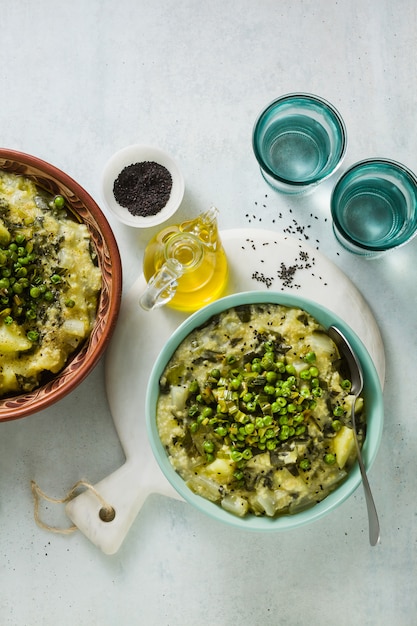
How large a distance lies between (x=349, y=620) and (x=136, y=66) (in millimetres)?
3507

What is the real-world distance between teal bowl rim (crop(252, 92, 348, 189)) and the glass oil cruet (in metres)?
0.45

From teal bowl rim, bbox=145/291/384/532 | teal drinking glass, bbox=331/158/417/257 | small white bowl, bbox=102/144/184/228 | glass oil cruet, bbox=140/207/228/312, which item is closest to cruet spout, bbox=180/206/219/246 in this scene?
glass oil cruet, bbox=140/207/228/312

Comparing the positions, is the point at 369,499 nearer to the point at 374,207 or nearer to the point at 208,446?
the point at 208,446

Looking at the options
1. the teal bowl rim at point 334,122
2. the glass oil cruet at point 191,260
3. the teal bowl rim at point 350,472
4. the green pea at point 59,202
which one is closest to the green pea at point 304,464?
the teal bowl rim at point 350,472

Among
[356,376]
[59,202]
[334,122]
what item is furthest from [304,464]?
[334,122]

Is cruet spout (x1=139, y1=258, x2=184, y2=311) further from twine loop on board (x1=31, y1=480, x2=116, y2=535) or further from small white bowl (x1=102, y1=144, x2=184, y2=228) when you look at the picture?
twine loop on board (x1=31, y1=480, x2=116, y2=535)

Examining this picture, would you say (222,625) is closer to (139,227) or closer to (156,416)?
(156,416)

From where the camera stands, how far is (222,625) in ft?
13.0

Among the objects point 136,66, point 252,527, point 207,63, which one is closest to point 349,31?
point 207,63

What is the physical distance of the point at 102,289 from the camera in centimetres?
350

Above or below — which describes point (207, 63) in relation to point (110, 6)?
below

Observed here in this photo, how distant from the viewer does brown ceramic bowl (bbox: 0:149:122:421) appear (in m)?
3.37

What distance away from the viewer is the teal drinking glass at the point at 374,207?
12.3 ft

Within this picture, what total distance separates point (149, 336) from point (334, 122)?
1.60 meters
